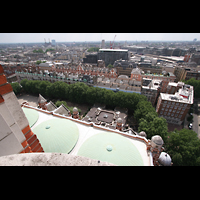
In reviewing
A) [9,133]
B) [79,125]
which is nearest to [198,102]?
[79,125]

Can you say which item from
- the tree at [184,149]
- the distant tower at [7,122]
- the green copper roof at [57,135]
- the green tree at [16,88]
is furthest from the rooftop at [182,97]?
the green tree at [16,88]

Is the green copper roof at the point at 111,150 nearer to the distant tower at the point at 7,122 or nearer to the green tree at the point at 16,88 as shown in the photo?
the distant tower at the point at 7,122

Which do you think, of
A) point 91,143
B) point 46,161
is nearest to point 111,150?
point 91,143

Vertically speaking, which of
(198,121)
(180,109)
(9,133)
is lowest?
(198,121)

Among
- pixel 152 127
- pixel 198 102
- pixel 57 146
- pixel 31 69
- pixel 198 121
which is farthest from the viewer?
pixel 31 69

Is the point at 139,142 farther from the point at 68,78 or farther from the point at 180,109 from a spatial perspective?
the point at 68,78

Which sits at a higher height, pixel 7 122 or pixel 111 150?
pixel 7 122

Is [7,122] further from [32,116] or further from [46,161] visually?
[32,116]
